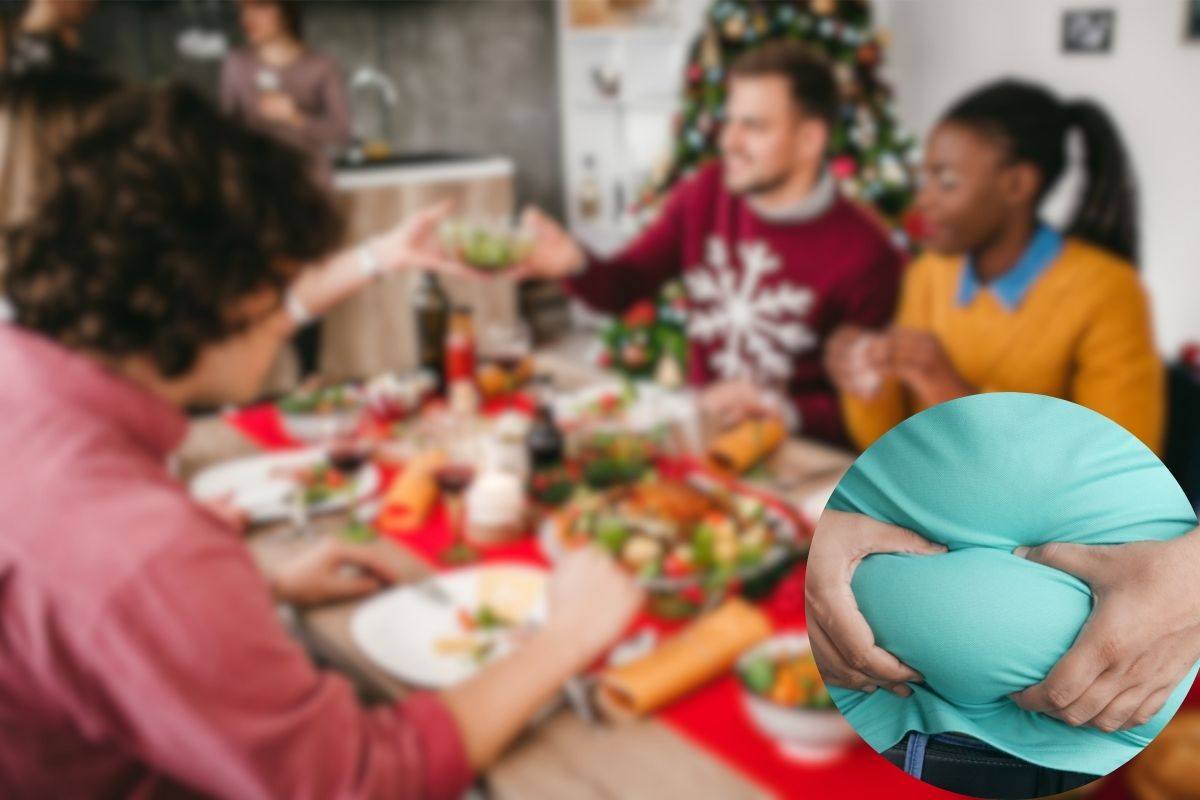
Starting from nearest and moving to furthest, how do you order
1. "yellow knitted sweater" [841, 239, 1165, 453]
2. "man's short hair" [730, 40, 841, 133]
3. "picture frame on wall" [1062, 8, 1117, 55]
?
"yellow knitted sweater" [841, 239, 1165, 453] → "man's short hair" [730, 40, 841, 133] → "picture frame on wall" [1062, 8, 1117, 55]

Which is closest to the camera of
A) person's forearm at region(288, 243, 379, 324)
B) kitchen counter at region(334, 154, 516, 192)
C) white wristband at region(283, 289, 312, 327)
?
white wristband at region(283, 289, 312, 327)

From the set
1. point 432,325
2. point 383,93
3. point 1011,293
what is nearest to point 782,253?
point 432,325

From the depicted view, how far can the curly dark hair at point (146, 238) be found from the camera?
0.96 metres

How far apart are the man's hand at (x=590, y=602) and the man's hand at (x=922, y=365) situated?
64cm

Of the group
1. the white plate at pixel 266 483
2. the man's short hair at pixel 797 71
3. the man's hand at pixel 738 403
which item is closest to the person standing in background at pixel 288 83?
the man's short hair at pixel 797 71

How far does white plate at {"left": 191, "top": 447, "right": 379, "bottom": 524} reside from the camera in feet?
4.41

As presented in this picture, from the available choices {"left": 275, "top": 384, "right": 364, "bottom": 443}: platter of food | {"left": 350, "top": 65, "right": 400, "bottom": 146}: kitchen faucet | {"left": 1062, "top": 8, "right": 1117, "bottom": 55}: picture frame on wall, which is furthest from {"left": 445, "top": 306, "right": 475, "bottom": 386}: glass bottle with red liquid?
{"left": 350, "top": 65, "right": 400, "bottom": 146}: kitchen faucet

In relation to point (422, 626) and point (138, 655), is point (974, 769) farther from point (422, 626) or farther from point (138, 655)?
point (422, 626)

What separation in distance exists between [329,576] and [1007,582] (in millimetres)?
1104

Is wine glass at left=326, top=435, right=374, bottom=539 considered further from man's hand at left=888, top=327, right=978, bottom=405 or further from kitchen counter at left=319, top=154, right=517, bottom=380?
kitchen counter at left=319, top=154, right=517, bottom=380

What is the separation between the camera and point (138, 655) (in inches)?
29.8

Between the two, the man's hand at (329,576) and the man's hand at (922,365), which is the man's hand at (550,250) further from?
the man's hand at (922,365)

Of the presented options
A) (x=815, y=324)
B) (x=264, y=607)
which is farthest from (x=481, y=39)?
(x=264, y=607)

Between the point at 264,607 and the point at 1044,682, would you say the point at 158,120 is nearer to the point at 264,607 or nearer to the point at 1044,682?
the point at 264,607
